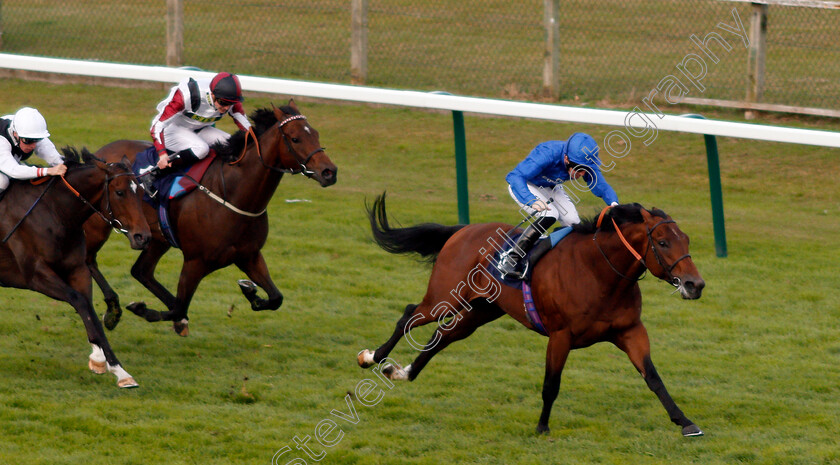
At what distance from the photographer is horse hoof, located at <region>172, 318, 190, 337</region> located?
7125mm

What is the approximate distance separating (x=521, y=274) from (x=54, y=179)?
2.81m

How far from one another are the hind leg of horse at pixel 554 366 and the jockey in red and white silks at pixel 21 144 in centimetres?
297

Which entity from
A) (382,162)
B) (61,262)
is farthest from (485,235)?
(382,162)

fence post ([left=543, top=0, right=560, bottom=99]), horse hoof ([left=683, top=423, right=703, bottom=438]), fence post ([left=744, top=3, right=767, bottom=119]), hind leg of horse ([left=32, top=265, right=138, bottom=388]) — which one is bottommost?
hind leg of horse ([left=32, top=265, right=138, bottom=388])

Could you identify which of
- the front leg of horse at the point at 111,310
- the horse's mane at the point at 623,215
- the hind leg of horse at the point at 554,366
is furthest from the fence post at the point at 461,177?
the hind leg of horse at the point at 554,366

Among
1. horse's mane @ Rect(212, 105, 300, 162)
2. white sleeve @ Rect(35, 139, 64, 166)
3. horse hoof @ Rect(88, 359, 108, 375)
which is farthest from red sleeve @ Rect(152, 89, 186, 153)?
horse hoof @ Rect(88, 359, 108, 375)

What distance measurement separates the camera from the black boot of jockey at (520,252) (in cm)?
589

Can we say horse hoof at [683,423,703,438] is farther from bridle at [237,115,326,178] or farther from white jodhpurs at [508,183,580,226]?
bridle at [237,115,326,178]

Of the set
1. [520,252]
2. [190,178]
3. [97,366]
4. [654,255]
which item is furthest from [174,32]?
[654,255]

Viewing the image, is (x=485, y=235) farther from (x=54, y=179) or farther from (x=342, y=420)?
(x=54, y=179)

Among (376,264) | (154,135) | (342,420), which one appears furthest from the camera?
(376,264)

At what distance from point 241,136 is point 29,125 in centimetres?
136

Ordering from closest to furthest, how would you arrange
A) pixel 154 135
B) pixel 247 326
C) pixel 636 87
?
pixel 154 135 → pixel 247 326 → pixel 636 87

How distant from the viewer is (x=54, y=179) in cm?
634
